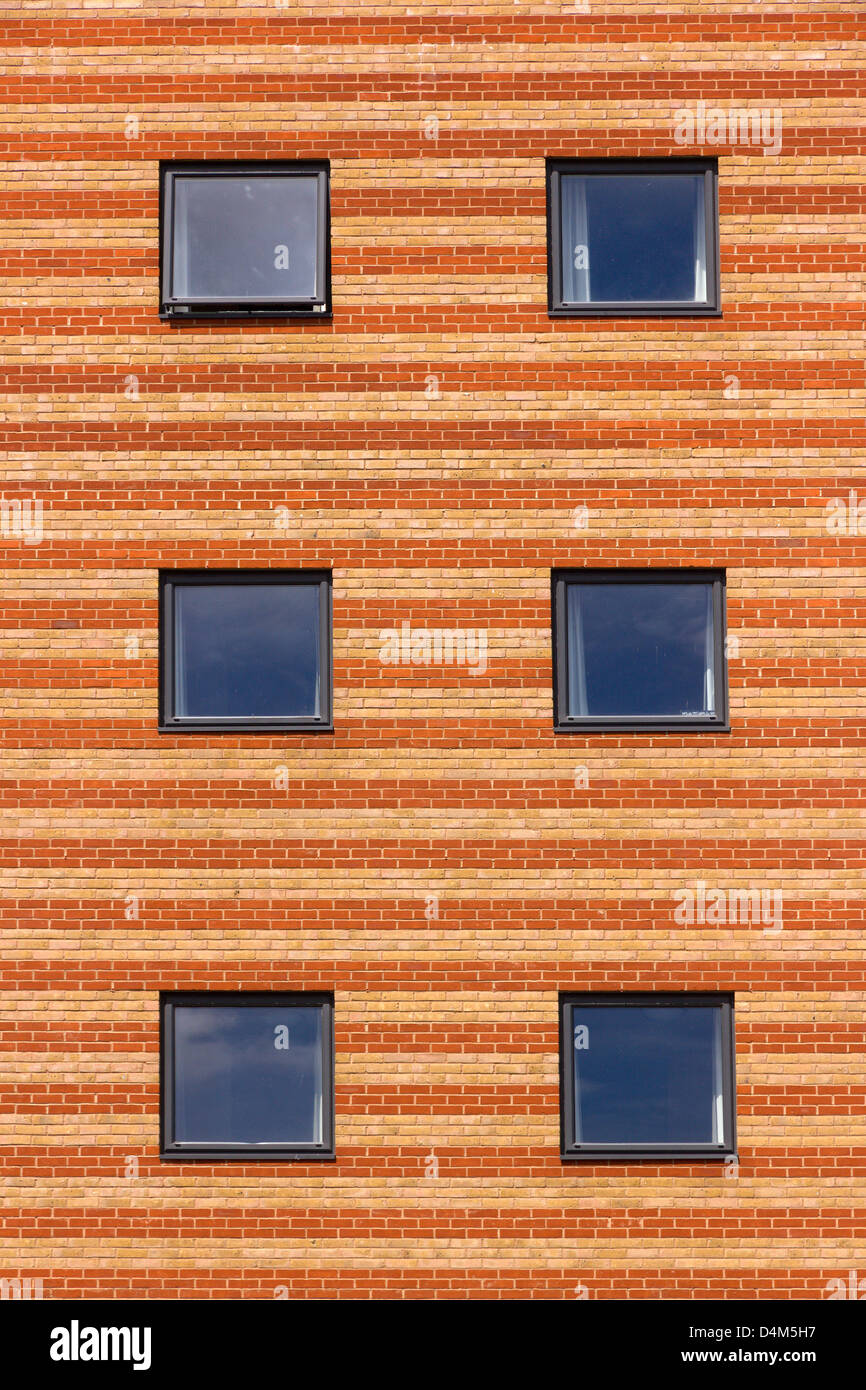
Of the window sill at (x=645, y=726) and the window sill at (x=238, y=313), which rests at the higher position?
the window sill at (x=238, y=313)

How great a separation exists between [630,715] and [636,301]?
133 inches

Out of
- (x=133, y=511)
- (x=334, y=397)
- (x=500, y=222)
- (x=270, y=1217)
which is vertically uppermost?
(x=500, y=222)

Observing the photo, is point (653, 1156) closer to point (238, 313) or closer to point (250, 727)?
point (250, 727)

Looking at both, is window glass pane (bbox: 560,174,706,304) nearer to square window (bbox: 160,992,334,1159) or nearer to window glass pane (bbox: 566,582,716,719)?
window glass pane (bbox: 566,582,716,719)

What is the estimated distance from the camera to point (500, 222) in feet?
42.4

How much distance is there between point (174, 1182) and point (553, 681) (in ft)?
15.7

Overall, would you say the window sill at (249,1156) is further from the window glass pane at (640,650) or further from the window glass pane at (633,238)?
the window glass pane at (633,238)

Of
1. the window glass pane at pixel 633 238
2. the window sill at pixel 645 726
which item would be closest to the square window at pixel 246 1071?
the window sill at pixel 645 726

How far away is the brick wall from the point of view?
11977 mm

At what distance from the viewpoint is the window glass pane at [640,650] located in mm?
12664

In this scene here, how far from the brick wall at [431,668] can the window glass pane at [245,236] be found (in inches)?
10.1
